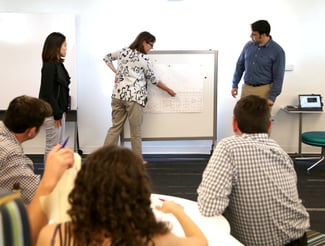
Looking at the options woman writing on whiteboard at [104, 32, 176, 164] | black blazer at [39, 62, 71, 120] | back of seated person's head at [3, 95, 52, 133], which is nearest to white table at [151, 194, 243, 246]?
back of seated person's head at [3, 95, 52, 133]

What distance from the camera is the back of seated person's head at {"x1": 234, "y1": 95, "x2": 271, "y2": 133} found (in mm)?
1785

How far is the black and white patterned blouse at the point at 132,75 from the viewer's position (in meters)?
4.20

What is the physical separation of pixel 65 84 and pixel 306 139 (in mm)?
2494

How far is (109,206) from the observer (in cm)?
97

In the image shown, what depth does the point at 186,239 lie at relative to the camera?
115 centimetres

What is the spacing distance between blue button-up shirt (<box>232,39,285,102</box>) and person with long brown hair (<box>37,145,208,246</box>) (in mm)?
3481

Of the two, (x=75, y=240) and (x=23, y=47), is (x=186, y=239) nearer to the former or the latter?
(x=75, y=240)

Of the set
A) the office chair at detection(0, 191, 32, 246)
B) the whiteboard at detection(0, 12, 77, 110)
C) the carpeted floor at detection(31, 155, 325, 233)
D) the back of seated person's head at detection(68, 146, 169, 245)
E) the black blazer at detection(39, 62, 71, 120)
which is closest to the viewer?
the office chair at detection(0, 191, 32, 246)

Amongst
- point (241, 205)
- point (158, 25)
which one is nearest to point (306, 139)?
point (158, 25)

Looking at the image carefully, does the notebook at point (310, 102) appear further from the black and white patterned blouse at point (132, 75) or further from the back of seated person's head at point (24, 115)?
the back of seated person's head at point (24, 115)

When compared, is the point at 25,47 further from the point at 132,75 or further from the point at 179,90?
the point at 179,90

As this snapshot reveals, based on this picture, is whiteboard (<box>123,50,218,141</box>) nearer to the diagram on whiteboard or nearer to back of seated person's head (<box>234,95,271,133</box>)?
the diagram on whiteboard

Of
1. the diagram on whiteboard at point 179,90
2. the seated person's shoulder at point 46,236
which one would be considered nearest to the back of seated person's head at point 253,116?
the seated person's shoulder at point 46,236

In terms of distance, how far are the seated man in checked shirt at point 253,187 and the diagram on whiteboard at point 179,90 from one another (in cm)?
301
